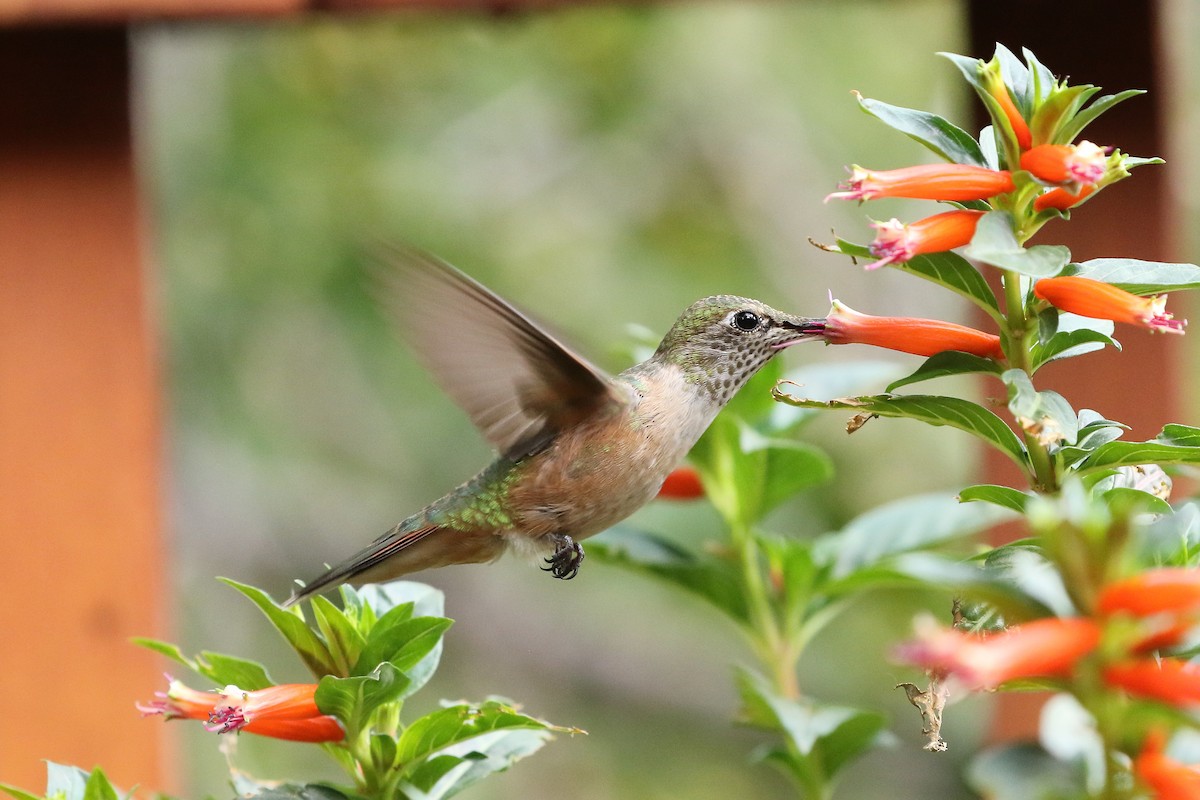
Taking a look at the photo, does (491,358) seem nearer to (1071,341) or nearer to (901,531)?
(901,531)

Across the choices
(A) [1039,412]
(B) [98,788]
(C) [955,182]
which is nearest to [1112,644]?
(A) [1039,412]

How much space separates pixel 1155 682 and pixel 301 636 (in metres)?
1.01

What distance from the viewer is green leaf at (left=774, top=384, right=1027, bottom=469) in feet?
5.11

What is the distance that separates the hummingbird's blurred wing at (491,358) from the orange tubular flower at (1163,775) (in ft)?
3.83

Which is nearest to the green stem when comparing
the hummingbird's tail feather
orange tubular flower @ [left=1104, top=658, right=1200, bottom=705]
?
orange tubular flower @ [left=1104, top=658, right=1200, bottom=705]

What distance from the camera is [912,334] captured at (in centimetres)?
169

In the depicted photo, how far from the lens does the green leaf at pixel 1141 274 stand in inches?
58.4

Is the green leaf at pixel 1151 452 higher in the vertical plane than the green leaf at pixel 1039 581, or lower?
higher

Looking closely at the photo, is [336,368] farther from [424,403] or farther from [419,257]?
[419,257]

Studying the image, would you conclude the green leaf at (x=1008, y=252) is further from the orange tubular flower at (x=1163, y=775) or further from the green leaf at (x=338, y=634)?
the green leaf at (x=338, y=634)

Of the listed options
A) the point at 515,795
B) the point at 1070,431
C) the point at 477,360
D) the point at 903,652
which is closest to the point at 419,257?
the point at 477,360

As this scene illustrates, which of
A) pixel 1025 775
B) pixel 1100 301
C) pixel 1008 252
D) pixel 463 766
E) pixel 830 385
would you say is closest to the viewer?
pixel 1025 775

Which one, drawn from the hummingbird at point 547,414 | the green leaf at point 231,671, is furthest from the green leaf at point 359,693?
the hummingbird at point 547,414

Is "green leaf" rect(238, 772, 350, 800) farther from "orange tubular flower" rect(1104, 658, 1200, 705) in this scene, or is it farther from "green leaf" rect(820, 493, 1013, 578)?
"green leaf" rect(820, 493, 1013, 578)
